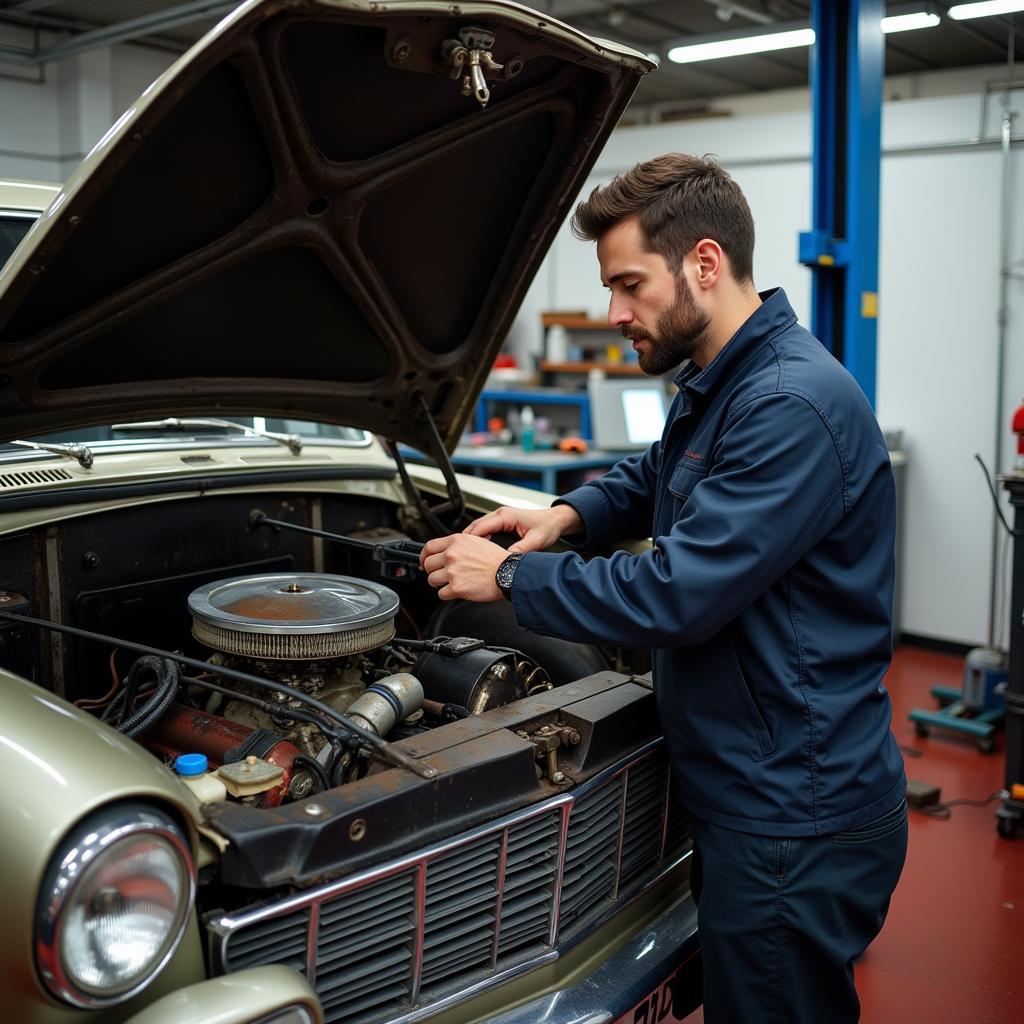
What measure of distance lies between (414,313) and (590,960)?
140 cm

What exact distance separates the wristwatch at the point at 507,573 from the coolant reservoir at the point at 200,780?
1.66 feet

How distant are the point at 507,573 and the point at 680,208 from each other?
65cm

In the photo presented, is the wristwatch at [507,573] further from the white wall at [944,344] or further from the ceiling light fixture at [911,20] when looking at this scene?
the ceiling light fixture at [911,20]

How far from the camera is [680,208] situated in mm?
1696

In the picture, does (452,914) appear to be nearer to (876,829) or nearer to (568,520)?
(876,829)

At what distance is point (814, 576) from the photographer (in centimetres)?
162

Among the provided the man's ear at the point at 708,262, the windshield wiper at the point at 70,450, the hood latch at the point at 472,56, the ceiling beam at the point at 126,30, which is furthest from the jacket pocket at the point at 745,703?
the ceiling beam at the point at 126,30

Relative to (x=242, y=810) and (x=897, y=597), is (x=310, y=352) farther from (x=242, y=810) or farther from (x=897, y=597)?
(x=897, y=597)

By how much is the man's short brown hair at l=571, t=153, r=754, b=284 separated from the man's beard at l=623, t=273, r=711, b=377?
Answer: 5cm

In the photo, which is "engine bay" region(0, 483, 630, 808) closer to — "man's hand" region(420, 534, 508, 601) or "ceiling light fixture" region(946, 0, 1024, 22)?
"man's hand" region(420, 534, 508, 601)

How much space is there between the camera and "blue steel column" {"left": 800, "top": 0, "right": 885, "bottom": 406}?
385 cm

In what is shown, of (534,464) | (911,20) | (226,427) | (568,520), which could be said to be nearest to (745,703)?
(568,520)

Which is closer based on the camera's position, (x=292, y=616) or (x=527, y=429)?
(x=292, y=616)

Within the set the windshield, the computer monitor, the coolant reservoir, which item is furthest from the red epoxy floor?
the computer monitor
